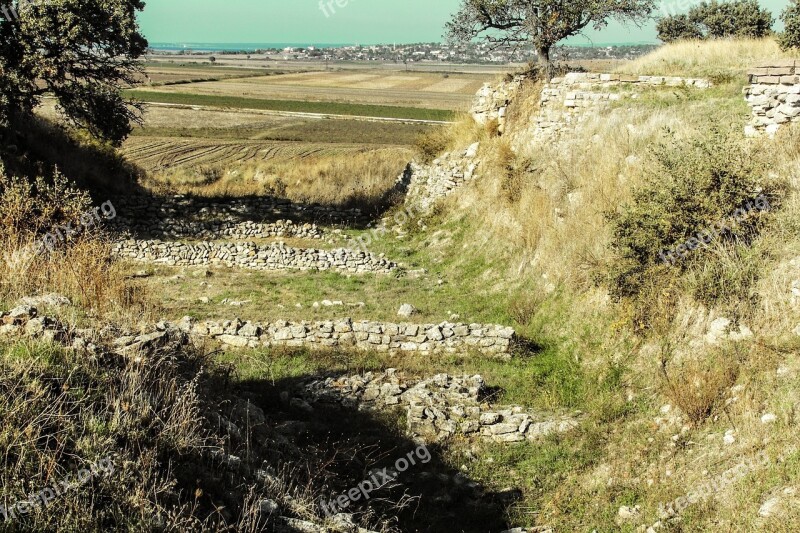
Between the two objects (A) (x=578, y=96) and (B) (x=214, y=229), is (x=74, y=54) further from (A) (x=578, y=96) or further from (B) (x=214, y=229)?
(A) (x=578, y=96)

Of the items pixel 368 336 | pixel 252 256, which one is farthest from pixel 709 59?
pixel 252 256

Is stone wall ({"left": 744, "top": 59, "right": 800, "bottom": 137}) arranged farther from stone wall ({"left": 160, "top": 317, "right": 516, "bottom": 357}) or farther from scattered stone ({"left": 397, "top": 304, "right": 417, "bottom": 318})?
scattered stone ({"left": 397, "top": 304, "right": 417, "bottom": 318})

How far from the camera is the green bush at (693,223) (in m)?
10.2

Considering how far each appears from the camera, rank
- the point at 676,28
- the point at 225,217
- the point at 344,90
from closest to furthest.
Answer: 1. the point at 225,217
2. the point at 676,28
3. the point at 344,90

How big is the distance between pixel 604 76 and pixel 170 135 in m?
39.2

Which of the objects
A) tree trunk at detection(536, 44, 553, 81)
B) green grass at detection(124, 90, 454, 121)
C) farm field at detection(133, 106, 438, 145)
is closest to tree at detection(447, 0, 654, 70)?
→ tree trunk at detection(536, 44, 553, 81)

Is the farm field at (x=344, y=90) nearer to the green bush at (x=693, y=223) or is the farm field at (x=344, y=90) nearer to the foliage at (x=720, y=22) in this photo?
the foliage at (x=720, y=22)

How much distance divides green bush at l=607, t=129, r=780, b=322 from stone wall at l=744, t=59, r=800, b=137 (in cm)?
298

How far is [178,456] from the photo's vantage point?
18.8 feet

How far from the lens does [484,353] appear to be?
1209cm

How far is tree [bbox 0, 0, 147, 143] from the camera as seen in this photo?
20141 millimetres

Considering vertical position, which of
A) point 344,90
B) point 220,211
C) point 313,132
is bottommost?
point 220,211

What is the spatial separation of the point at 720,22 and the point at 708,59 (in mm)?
19010

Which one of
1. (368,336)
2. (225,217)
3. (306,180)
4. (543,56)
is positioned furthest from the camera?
→ (306,180)
